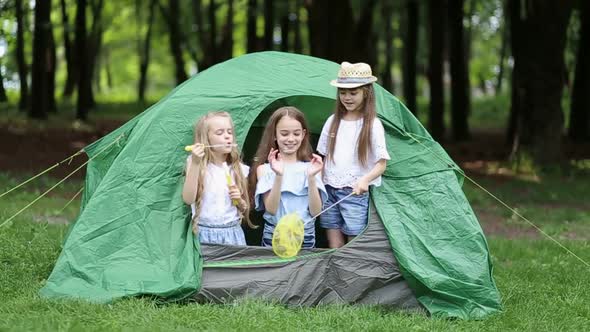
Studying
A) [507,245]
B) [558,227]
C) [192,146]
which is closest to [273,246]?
[192,146]

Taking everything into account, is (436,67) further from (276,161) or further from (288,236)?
(288,236)

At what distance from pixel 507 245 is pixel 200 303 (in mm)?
4460

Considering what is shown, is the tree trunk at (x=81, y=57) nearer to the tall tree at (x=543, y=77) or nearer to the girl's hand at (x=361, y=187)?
the tall tree at (x=543, y=77)

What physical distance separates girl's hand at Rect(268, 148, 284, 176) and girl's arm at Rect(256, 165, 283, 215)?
4 cm

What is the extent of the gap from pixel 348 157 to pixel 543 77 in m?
9.55

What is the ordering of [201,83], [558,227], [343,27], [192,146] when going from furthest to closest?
[343,27], [558,227], [201,83], [192,146]

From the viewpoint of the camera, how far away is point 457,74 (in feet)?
69.7

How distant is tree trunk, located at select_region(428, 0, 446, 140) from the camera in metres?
21.1

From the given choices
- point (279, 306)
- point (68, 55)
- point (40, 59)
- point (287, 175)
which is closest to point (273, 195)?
point (287, 175)

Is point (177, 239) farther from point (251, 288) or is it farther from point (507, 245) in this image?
point (507, 245)

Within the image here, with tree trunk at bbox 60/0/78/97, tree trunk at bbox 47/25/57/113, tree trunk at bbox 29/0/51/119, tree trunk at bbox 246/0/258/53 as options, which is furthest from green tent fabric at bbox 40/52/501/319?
tree trunk at bbox 60/0/78/97

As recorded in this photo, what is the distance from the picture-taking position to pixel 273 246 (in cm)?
639

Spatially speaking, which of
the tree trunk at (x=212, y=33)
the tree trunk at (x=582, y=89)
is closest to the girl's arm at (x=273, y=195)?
the tree trunk at (x=582, y=89)

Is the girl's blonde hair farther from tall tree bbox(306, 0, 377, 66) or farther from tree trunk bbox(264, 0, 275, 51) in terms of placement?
tree trunk bbox(264, 0, 275, 51)
